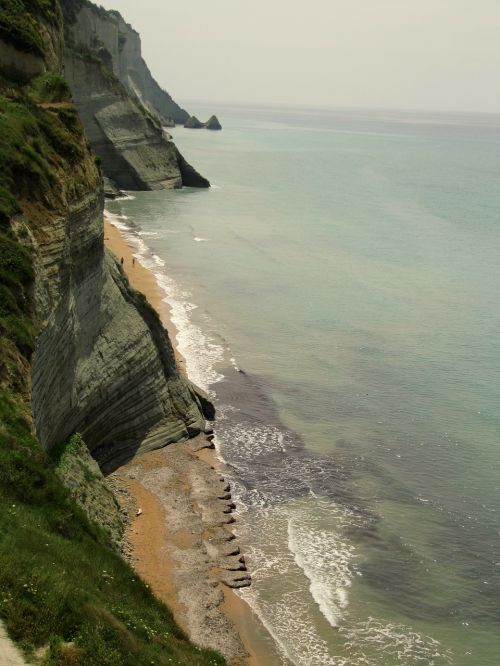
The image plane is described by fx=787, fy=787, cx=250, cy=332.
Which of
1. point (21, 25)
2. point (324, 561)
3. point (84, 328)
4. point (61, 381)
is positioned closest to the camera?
point (61, 381)

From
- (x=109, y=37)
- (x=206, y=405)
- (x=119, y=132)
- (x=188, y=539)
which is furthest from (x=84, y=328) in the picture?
Answer: (x=109, y=37)

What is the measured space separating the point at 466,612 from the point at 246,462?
10.8 metres

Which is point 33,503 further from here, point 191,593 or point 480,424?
point 480,424

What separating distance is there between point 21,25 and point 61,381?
51.4 feet

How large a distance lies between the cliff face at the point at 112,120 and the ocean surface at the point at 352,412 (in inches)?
296

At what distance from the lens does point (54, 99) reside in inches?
1218

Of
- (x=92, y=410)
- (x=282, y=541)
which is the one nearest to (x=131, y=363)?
(x=92, y=410)

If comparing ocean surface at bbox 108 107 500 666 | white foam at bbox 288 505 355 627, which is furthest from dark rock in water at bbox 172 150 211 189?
white foam at bbox 288 505 355 627

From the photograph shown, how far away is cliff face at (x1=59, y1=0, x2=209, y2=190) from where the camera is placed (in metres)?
87.6

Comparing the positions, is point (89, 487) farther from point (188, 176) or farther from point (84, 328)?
point (188, 176)

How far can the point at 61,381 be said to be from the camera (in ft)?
77.7

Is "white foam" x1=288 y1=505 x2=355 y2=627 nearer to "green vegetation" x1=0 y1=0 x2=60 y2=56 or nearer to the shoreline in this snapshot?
the shoreline

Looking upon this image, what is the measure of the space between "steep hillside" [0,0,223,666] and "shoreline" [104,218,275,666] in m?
1.22

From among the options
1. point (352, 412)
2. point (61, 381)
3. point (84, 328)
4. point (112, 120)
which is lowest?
point (352, 412)
